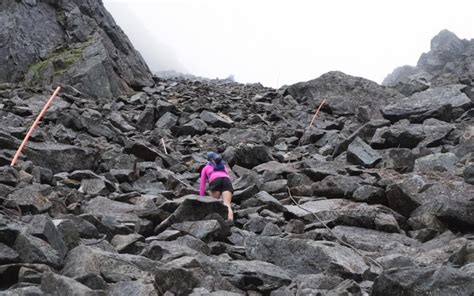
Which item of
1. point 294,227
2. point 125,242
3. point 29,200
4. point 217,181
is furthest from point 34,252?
point 217,181

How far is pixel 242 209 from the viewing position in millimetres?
10594

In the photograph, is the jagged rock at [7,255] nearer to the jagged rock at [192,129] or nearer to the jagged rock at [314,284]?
the jagged rock at [314,284]

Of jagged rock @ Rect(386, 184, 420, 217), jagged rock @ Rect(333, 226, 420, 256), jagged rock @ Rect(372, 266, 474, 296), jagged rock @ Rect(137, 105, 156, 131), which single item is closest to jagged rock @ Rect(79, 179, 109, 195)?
jagged rock @ Rect(333, 226, 420, 256)

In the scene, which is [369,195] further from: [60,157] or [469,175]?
[60,157]

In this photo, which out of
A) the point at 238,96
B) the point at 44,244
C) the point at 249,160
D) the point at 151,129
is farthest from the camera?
the point at 238,96

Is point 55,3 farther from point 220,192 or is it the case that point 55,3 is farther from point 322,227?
point 322,227

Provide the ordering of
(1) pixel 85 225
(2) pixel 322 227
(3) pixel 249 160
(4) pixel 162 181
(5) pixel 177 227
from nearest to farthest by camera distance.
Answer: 1. (1) pixel 85 225
2. (5) pixel 177 227
3. (2) pixel 322 227
4. (4) pixel 162 181
5. (3) pixel 249 160

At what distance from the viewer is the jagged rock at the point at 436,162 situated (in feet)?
41.1

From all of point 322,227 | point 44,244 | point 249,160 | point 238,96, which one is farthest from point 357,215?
point 238,96

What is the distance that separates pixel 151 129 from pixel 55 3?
635 inches

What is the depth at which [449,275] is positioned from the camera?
4.89 meters

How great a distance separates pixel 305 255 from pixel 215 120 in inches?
664

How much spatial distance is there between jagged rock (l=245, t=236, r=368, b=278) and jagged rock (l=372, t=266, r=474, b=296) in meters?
1.34

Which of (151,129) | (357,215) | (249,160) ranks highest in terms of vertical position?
(357,215)
